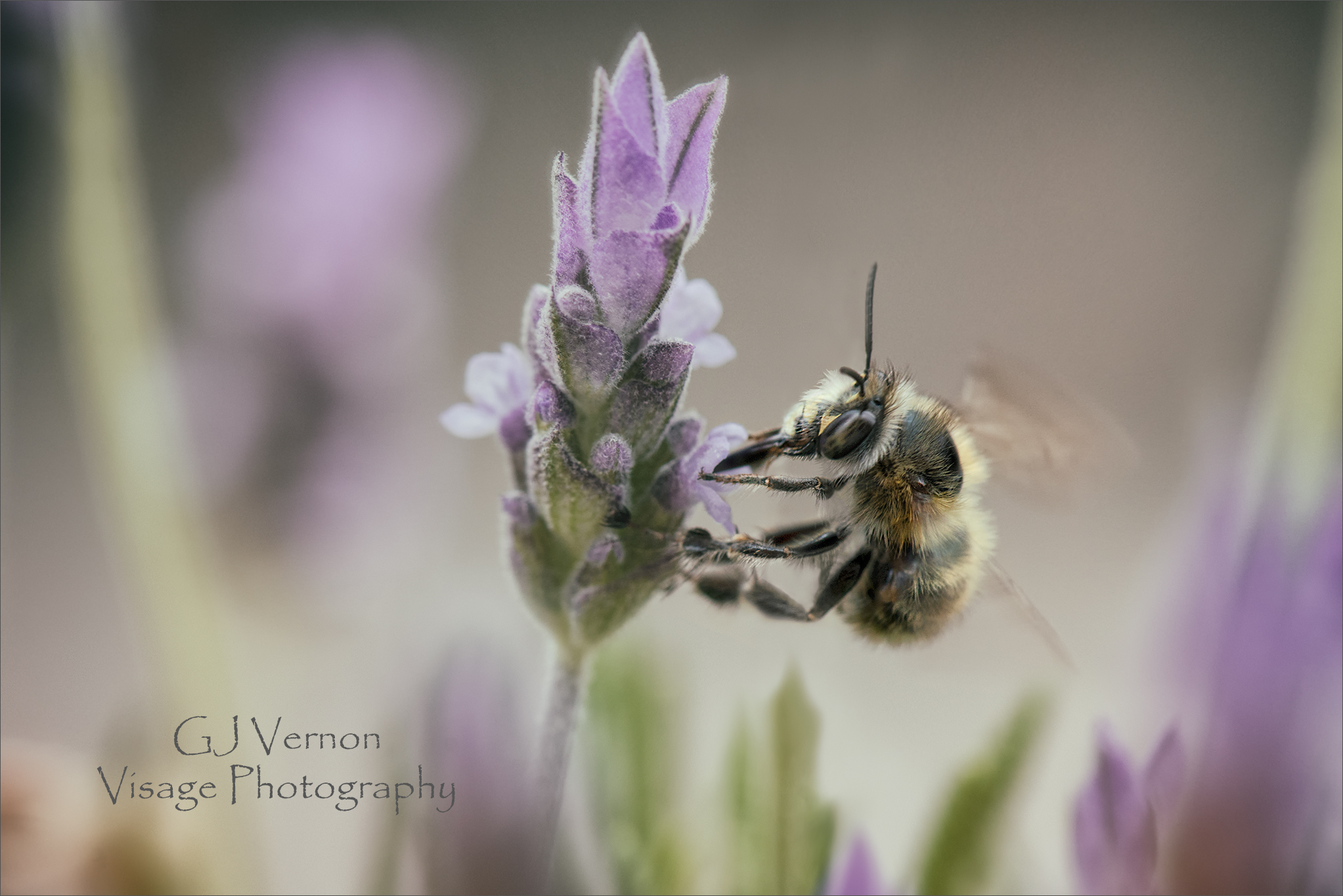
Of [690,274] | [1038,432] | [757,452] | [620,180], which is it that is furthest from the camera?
[690,274]

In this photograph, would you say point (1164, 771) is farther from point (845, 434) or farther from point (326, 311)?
point (326, 311)

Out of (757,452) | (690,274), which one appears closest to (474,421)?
(757,452)

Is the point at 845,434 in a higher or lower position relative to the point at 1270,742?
higher

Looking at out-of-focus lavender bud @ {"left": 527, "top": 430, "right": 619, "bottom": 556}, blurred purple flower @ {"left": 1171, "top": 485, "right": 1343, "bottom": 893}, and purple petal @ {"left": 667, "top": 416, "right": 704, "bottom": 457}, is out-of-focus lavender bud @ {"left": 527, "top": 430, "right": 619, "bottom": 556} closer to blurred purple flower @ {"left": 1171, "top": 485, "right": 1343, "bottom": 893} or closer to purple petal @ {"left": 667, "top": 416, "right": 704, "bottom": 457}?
purple petal @ {"left": 667, "top": 416, "right": 704, "bottom": 457}

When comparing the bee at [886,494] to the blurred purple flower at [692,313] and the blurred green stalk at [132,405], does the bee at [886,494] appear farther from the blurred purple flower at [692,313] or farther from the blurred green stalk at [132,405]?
the blurred green stalk at [132,405]

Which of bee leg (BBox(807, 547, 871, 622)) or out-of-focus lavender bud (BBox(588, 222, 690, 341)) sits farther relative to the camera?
bee leg (BBox(807, 547, 871, 622))

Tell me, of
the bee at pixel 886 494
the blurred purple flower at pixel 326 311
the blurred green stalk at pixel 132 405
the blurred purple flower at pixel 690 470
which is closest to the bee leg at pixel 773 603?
the bee at pixel 886 494

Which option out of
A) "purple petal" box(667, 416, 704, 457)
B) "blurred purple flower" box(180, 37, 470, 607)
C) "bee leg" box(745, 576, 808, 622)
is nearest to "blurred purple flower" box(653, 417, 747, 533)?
"purple petal" box(667, 416, 704, 457)

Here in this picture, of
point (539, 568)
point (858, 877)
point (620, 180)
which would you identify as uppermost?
point (620, 180)
